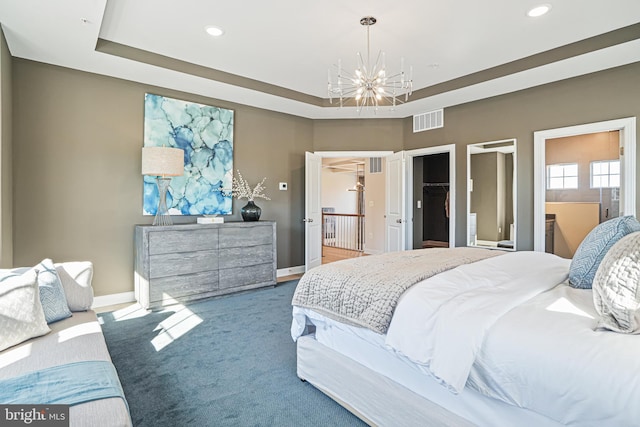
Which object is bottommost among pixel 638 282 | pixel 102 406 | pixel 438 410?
pixel 438 410

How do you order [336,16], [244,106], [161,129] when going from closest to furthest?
[336,16] < [161,129] < [244,106]

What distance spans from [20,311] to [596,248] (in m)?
3.10

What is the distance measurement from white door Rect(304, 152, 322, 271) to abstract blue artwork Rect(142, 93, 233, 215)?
1.29 metres

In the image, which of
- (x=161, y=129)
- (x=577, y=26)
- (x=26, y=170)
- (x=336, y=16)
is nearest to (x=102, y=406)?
(x=336, y=16)

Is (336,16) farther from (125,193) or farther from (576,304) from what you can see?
(125,193)

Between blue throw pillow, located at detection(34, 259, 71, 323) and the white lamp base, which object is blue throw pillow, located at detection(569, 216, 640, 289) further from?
the white lamp base

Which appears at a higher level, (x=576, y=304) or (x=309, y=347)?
(x=576, y=304)

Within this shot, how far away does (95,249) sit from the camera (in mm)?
3928

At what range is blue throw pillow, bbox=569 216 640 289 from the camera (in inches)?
70.4

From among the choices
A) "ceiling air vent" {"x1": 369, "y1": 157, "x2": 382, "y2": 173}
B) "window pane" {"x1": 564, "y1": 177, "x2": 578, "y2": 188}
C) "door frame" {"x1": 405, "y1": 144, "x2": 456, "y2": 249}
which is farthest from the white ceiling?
"ceiling air vent" {"x1": 369, "y1": 157, "x2": 382, "y2": 173}

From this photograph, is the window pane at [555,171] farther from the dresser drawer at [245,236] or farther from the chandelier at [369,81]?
the dresser drawer at [245,236]

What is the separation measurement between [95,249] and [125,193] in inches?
28.9

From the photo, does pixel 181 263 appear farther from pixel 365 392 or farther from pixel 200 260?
pixel 365 392

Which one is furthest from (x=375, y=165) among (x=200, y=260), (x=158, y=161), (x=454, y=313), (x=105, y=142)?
(x=454, y=313)
